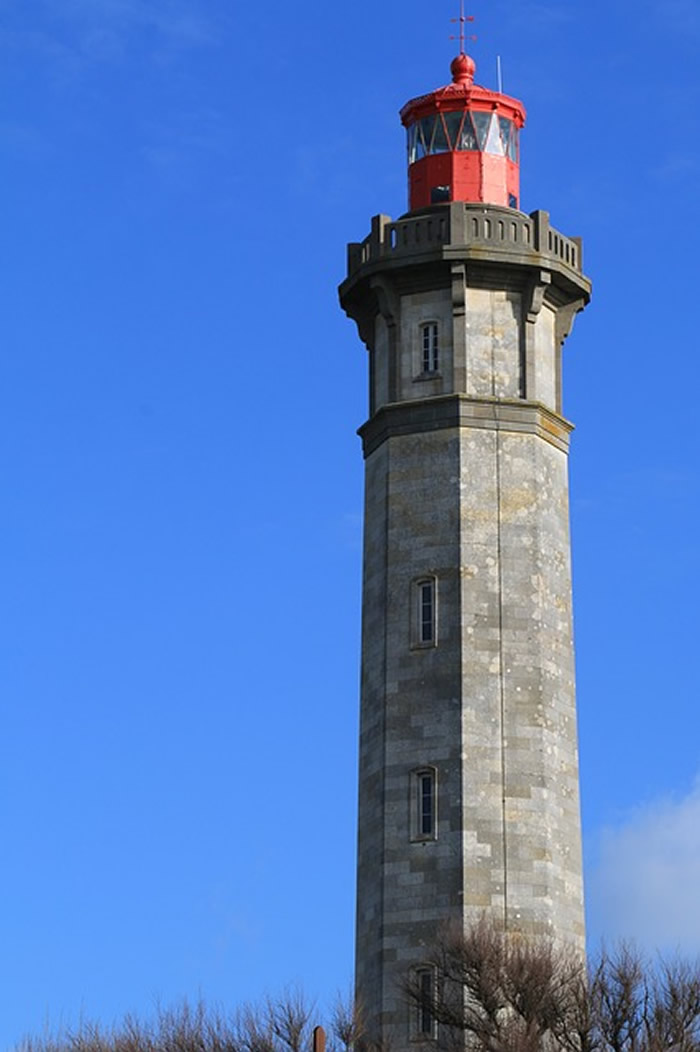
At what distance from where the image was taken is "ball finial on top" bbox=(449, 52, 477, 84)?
71.1 m

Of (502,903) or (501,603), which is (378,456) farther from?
(502,903)

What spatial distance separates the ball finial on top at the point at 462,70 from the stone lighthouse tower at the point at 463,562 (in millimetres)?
51

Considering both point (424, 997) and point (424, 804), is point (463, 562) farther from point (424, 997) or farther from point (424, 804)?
point (424, 997)

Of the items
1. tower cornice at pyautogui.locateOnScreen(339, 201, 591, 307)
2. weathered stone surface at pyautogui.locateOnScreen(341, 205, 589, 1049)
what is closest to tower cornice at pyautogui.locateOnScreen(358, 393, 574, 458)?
weathered stone surface at pyautogui.locateOnScreen(341, 205, 589, 1049)

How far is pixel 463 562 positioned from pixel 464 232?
7430mm

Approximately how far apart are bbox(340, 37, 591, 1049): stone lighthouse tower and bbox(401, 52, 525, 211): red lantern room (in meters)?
0.04

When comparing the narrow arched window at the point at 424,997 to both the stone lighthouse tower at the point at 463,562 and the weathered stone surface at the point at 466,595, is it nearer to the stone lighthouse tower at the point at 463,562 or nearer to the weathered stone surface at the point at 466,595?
the stone lighthouse tower at the point at 463,562

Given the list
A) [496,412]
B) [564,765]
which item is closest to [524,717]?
[564,765]

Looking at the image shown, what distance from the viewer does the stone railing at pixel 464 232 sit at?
224 ft

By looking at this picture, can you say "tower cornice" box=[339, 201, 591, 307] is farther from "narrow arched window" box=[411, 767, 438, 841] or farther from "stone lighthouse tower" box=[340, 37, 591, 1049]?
"narrow arched window" box=[411, 767, 438, 841]

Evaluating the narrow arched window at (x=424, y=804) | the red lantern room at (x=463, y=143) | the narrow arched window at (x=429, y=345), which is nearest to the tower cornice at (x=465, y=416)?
the narrow arched window at (x=429, y=345)

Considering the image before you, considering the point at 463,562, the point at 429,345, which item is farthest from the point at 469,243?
the point at 463,562

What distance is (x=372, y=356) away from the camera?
70250 mm

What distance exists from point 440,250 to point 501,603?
25.9 ft
